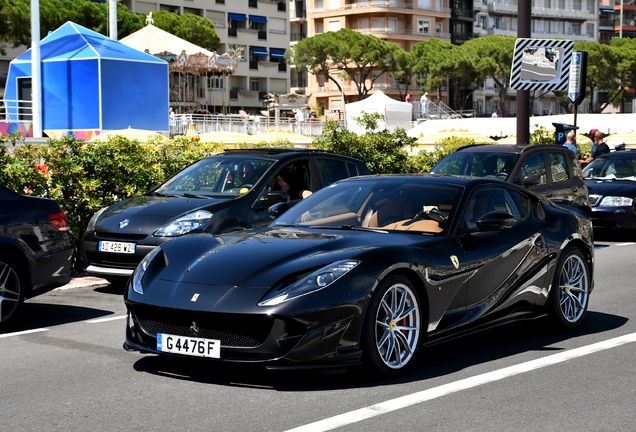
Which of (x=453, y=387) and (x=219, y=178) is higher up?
(x=219, y=178)

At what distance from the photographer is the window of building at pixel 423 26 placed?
108062mm

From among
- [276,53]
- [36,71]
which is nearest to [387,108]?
[36,71]

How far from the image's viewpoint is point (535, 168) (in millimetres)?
15070

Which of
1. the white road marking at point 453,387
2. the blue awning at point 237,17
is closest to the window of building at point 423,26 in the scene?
the blue awning at point 237,17

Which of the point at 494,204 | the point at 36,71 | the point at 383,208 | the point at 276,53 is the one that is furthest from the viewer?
the point at 276,53

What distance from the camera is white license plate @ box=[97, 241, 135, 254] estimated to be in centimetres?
1070

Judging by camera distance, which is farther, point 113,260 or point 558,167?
point 558,167

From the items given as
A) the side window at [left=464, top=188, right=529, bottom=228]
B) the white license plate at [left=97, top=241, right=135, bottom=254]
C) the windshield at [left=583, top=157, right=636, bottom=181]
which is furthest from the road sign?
the side window at [left=464, top=188, right=529, bottom=228]

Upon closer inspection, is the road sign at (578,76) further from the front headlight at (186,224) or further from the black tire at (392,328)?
the black tire at (392,328)

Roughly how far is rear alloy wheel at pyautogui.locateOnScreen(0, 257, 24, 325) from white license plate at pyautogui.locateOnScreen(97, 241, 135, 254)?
208 cm

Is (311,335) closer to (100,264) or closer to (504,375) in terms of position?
(504,375)

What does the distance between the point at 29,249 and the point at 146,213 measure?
7.75 ft

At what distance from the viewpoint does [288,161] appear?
12.1 m

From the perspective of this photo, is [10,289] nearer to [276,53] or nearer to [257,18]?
[257,18]
